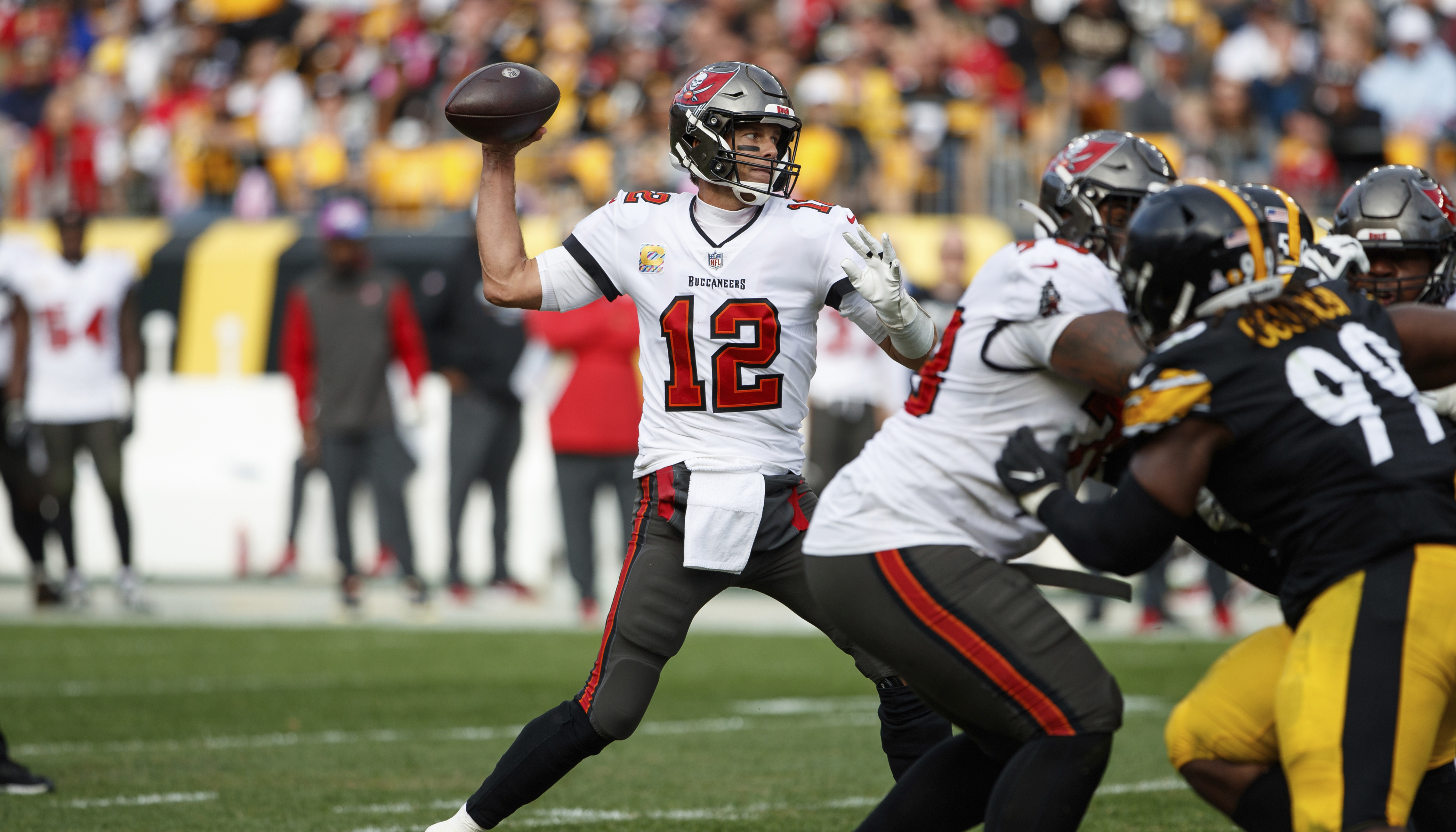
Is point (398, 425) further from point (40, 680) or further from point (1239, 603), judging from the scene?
point (1239, 603)

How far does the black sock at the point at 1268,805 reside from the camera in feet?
10.4

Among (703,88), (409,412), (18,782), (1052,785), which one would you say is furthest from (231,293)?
(1052,785)

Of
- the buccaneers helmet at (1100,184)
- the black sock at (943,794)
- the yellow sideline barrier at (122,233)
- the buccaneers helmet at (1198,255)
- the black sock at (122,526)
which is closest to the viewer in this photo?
the buccaneers helmet at (1198,255)

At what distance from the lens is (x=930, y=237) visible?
41.0 feet

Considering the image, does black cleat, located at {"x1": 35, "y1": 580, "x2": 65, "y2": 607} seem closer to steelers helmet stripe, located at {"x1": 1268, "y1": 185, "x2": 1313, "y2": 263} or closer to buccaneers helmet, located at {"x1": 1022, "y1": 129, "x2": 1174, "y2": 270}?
buccaneers helmet, located at {"x1": 1022, "y1": 129, "x2": 1174, "y2": 270}

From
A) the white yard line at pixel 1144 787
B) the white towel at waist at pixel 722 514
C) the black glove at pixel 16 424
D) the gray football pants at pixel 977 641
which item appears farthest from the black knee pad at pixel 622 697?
the black glove at pixel 16 424

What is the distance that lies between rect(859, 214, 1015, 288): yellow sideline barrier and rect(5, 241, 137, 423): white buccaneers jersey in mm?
5043

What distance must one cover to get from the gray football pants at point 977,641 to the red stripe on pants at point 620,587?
0.80m

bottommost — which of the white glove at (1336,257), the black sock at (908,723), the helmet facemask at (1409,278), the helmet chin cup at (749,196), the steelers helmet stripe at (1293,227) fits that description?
the black sock at (908,723)

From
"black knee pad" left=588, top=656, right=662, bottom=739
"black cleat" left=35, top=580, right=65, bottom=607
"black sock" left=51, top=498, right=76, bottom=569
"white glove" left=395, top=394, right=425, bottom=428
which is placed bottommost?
"black cleat" left=35, top=580, right=65, bottom=607

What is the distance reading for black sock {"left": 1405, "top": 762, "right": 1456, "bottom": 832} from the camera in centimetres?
347

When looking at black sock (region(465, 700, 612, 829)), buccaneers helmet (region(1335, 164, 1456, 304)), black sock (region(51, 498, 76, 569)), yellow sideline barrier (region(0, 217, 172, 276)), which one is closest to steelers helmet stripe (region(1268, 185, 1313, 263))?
buccaneers helmet (region(1335, 164, 1456, 304))

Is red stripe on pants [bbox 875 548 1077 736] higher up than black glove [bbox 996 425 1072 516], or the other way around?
black glove [bbox 996 425 1072 516]

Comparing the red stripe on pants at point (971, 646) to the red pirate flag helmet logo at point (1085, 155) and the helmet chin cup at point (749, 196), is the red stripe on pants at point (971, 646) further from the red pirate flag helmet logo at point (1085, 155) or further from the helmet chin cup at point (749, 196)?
the helmet chin cup at point (749, 196)
